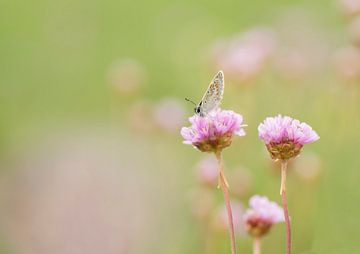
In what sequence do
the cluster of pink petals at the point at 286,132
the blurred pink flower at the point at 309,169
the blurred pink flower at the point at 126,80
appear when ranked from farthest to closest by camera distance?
the blurred pink flower at the point at 126,80
the blurred pink flower at the point at 309,169
the cluster of pink petals at the point at 286,132

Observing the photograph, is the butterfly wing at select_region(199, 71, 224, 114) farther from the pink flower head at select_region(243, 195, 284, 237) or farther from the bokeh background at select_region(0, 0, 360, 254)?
the bokeh background at select_region(0, 0, 360, 254)

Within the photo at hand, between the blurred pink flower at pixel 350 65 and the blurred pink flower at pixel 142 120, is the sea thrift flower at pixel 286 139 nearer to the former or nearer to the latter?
the blurred pink flower at pixel 350 65

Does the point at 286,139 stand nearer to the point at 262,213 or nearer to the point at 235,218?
the point at 262,213

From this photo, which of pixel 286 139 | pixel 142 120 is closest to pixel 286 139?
pixel 286 139

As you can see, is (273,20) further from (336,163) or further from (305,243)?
(305,243)

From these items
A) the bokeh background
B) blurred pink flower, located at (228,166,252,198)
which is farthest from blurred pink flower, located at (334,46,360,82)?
blurred pink flower, located at (228,166,252,198)

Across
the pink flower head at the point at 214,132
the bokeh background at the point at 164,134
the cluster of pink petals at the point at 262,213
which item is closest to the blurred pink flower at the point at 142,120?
the bokeh background at the point at 164,134

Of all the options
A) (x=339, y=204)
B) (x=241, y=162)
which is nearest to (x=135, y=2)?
(x=241, y=162)
